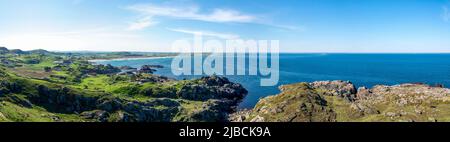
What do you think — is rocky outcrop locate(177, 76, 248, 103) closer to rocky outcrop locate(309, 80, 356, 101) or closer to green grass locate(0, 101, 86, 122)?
rocky outcrop locate(309, 80, 356, 101)

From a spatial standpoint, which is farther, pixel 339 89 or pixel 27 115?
pixel 339 89

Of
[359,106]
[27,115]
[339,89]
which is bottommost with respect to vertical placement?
[27,115]

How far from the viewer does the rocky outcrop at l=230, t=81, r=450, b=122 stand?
8281 cm

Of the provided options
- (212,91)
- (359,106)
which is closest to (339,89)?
(359,106)

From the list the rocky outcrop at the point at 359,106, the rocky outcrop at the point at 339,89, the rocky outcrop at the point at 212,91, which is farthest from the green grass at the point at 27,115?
the rocky outcrop at the point at 339,89

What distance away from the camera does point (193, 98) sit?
484 ft

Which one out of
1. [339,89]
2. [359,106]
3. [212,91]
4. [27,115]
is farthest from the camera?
[212,91]

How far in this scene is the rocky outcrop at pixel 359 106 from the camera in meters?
82.8

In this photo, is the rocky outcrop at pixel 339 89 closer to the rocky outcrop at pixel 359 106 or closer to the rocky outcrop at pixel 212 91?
the rocky outcrop at pixel 359 106

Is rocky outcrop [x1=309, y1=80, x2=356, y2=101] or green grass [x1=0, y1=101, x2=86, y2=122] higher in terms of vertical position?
rocky outcrop [x1=309, y1=80, x2=356, y2=101]

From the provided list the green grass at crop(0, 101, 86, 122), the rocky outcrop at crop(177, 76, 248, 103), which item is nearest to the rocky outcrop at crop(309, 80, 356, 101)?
the rocky outcrop at crop(177, 76, 248, 103)

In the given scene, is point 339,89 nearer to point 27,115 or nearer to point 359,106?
point 359,106

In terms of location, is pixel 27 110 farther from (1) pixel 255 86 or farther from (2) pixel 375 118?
(1) pixel 255 86

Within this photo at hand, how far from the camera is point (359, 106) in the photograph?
3765 inches
